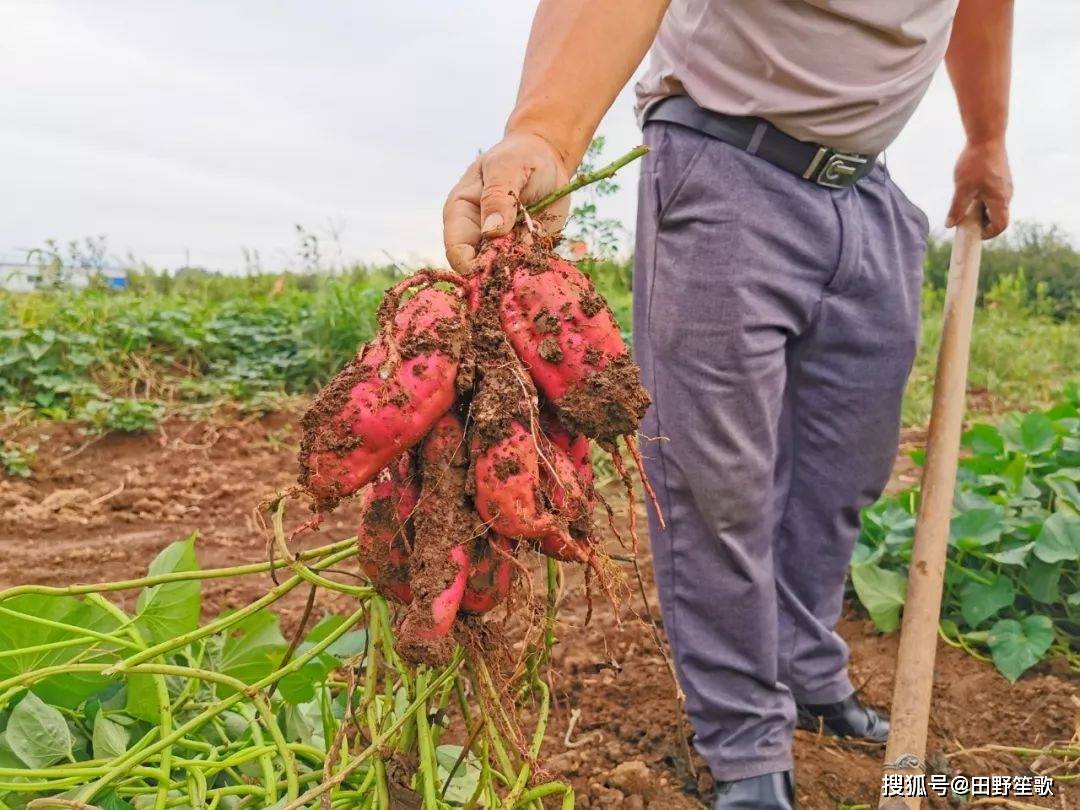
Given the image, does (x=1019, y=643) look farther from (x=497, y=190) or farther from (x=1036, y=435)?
(x=497, y=190)

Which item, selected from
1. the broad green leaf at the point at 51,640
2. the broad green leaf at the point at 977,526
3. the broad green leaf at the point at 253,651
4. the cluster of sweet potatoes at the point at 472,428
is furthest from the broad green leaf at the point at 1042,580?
the broad green leaf at the point at 51,640

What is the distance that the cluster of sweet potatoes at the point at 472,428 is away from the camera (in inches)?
36.8

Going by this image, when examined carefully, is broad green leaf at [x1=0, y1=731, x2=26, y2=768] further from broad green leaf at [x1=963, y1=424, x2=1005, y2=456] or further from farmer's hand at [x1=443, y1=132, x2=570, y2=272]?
broad green leaf at [x1=963, y1=424, x2=1005, y2=456]

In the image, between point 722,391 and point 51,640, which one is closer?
point 51,640

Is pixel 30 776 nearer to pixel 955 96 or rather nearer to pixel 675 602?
pixel 675 602

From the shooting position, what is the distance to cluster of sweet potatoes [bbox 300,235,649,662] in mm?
935

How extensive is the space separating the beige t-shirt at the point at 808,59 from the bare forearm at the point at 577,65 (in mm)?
391

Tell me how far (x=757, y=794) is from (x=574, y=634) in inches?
29.4

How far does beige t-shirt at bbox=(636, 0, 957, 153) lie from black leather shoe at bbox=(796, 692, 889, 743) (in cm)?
114

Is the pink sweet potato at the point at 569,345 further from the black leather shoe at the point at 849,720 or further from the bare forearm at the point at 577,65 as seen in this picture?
the black leather shoe at the point at 849,720

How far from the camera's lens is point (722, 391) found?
1.53 metres

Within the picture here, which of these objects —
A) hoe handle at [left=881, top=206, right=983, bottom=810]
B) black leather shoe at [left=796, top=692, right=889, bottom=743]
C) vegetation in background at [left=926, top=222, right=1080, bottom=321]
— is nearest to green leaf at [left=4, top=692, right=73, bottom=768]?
hoe handle at [left=881, top=206, right=983, bottom=810]

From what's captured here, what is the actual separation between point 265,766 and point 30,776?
0.31 metres

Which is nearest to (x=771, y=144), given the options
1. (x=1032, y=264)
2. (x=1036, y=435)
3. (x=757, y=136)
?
(x=757, y=136)
